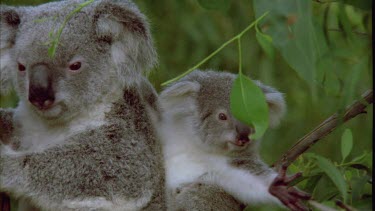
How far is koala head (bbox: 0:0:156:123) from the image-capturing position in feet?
8.82

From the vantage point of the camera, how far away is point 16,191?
2672 millimetres

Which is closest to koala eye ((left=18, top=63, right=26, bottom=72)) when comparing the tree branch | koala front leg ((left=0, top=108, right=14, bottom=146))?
koala front leg ((left=0, top=108, right=14, bottom=146))

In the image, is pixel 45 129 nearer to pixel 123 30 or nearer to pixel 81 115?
pixel 81 115

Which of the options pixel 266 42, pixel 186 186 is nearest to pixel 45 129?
pixel 186 186

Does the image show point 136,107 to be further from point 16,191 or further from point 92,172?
point 16,191

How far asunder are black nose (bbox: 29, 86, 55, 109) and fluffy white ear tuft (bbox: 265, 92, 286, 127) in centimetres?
99

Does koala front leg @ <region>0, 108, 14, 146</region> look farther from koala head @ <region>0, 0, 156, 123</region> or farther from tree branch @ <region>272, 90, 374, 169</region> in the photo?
tree branch @ <region>272, 90, 374, 169</region>

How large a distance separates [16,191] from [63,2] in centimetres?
82

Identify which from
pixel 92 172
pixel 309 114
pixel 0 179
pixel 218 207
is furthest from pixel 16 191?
pixel 309 114

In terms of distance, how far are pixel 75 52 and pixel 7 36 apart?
330 millimetres

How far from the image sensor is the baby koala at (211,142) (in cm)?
285

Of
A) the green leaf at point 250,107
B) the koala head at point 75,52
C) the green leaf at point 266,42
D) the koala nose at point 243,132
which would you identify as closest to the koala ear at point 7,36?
the koala head at point 75,52

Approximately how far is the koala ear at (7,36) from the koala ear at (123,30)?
0.34 metres

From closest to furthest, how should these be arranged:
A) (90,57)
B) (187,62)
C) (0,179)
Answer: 1. (0,179)
2. (90,57)
3. (187,62)
